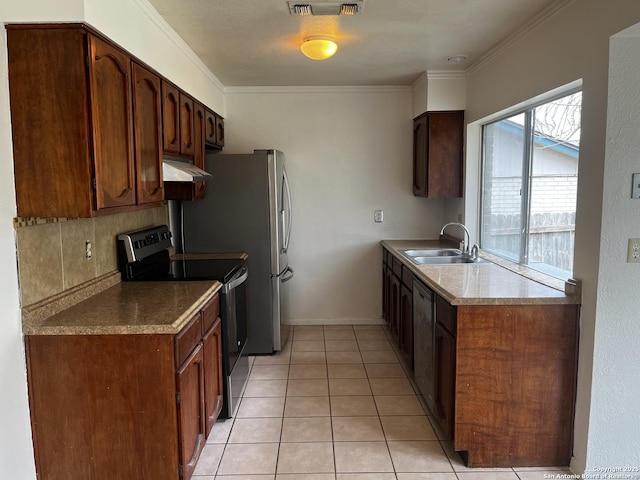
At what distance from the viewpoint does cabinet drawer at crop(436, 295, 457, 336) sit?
2287 millimetres

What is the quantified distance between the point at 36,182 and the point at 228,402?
1.64m

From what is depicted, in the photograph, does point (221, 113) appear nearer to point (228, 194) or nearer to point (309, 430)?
point (228, 194)

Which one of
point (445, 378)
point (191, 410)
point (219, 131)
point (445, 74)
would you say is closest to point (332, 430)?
point (445, 378)

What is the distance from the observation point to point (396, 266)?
3.81 m

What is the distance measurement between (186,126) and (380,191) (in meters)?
2.09

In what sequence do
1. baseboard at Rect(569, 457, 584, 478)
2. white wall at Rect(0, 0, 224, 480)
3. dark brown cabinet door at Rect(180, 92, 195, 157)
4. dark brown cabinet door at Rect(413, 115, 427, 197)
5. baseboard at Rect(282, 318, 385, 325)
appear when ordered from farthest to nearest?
baseboard at Rect(282, 318, 385, 325), dark brown cabinet door at Rect(413, 115, 427, 197), dark brown cabinet door at Rect(180, 92, 195, 157), baseboard at Rect(569, 457, 584, 478), white wall at Rect(0, 0, 224, 480)

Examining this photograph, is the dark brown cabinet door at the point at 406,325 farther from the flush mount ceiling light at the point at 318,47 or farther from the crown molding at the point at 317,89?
the crown molding at the point at 317,89

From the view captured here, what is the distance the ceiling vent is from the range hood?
1.07 m

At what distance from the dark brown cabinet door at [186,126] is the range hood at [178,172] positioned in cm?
14

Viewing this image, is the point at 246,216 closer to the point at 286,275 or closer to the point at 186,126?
the point at 186,126

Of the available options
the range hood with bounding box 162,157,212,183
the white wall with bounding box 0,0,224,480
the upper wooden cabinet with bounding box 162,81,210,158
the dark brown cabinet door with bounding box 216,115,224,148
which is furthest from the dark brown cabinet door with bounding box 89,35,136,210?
the dark brown cabinet door with bounding box 216,115,224,148

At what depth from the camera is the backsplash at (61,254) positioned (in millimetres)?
1847

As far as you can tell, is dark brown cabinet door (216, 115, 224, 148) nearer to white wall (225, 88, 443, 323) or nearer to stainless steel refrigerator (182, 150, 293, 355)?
white wall (225, 88, 443, 323)

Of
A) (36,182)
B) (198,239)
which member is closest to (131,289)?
(36,182)
